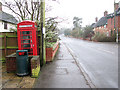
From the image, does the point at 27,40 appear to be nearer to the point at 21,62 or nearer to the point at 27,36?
the point at 27,36

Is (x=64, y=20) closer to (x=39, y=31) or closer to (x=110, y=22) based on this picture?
(x=39, y=31)

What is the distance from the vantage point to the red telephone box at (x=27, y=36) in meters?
6.20

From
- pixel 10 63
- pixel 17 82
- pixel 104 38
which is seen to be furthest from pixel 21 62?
pixel 104 38

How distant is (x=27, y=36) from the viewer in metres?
6.57

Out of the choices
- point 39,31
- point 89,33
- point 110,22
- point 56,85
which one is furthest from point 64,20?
point 89,33

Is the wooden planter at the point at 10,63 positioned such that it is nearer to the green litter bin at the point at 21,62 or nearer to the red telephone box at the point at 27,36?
the green litter bin at the point at 21,62

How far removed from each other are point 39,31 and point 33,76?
3.13 meters

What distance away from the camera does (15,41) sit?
24.1ft

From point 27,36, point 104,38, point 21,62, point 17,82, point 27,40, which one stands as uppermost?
point 104,38

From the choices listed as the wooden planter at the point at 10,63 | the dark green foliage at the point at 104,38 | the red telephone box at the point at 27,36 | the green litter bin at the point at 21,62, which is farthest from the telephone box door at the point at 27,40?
the dark green foliage at the point at 104,38

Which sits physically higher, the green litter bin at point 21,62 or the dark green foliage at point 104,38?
the dark green foliage at point 104,38

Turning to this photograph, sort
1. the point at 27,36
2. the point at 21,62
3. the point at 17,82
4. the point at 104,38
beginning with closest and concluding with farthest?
1. the point at 17,82
2. the point at 21,62
3. the point at 27,36
4. the point at 104,38

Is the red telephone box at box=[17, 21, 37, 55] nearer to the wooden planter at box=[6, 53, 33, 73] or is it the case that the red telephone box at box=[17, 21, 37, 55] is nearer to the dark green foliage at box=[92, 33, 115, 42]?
the wooden planter at box=[6, 53, 33, 73]

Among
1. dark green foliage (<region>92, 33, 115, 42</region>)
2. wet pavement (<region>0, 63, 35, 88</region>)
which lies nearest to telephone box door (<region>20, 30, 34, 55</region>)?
wet pavement (<region>0, 63, 35, 88</region>)
